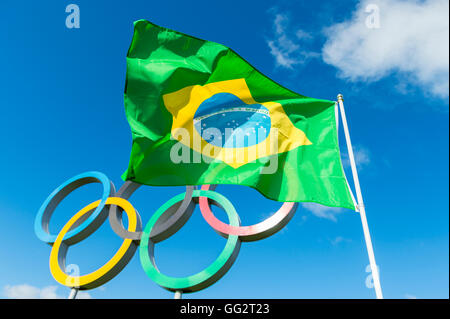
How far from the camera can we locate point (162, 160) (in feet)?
27.7

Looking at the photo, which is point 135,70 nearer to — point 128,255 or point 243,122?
point 243,122

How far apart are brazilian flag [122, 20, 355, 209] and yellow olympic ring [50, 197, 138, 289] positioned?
211 cm

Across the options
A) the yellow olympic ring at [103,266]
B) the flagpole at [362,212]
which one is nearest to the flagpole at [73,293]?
the yellow olympic ring at [103,266]

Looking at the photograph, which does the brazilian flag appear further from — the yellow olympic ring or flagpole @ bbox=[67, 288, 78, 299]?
flagpole @ bbox=[67, 288, 78, 299]

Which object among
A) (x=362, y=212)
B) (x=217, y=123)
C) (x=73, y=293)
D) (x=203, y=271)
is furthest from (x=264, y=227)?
(x=73, y=293)

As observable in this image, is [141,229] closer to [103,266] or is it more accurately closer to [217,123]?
[103,266]

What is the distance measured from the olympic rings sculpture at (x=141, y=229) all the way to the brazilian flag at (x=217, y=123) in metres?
1.24

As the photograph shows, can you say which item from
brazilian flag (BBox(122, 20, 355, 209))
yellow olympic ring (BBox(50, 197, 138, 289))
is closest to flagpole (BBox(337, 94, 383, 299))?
brazilian flag (BBox(122, 20, 355, 209))

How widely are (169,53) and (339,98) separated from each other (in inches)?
176

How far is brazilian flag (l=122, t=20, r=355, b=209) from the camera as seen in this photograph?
26.2ft

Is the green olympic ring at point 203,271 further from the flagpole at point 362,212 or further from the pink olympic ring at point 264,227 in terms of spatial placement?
the flagpole at point 362,212

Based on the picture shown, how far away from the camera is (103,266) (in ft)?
29.0
